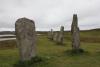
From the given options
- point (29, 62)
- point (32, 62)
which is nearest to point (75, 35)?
point (32, 62)

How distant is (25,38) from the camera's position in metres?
21.1

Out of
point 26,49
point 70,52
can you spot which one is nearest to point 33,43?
point 26,49

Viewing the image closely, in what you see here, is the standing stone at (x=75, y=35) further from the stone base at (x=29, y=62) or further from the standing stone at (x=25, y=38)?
the standing stone at (x=25, y=38)

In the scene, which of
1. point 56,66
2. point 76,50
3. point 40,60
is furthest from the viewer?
point 76,50

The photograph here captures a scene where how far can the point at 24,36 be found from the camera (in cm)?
2112

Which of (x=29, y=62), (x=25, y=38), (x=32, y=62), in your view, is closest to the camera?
(x=29, y=62)

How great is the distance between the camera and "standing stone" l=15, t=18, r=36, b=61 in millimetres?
21031

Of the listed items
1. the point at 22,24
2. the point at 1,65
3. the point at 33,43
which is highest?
the point at 22,24

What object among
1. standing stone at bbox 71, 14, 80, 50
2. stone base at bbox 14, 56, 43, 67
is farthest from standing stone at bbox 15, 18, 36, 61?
standing stone at bbox 71, 14, 80, 50

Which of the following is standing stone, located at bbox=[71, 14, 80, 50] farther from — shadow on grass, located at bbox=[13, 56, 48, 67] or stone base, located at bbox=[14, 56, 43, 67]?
stone base, located at bbox=[14, 56, 43, 67]

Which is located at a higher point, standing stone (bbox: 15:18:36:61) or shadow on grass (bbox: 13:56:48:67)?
standing stone (bbox: 15:18:36:61)

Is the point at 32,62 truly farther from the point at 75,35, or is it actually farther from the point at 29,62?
the point at 75,35

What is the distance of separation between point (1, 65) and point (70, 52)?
28.2 ft

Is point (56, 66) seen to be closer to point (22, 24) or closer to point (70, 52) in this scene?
point (22, 24)
